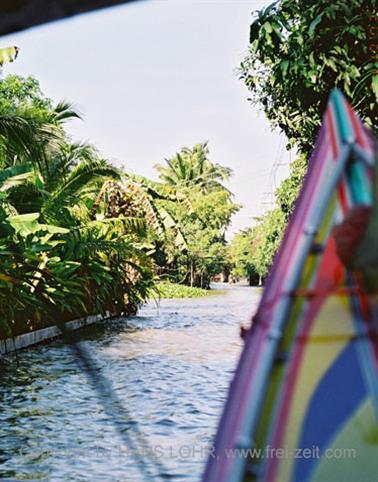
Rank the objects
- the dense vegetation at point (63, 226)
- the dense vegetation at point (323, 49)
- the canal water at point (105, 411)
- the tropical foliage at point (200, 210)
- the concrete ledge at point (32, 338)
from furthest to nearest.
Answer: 1. the tropical foliage at point (200, 210)
2. the concrete ledge at point (32, 338)
3. the dense vegetation at point (63, 226)
4. the dense vegetation at point (323, 49)
5. the canal water at point (105, 411)

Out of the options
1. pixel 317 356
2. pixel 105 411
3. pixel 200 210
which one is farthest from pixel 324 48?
pixel 200 210

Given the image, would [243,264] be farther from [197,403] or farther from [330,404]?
[330,404]

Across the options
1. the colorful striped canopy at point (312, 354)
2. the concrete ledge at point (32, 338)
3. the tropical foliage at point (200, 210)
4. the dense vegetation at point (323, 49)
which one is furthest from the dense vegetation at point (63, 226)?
the tropical foliage at point (200, 210)

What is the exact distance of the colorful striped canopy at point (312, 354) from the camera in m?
1.07

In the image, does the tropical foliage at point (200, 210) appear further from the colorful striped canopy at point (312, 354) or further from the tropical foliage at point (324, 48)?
the colorful striped canopy at point (312, 354)

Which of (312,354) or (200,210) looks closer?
(312,354)

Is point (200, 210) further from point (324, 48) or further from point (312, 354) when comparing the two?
point (312, 354)

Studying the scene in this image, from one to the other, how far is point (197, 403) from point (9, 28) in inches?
143

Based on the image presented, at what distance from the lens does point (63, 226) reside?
26.9 ft

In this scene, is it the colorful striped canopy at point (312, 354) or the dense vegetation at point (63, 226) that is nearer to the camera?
the colorful striped canopy at point (312, 354)

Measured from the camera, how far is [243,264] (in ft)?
133

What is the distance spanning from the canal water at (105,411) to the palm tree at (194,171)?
1857cm

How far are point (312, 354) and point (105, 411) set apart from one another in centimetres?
369

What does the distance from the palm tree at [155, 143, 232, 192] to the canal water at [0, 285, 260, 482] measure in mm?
18573
